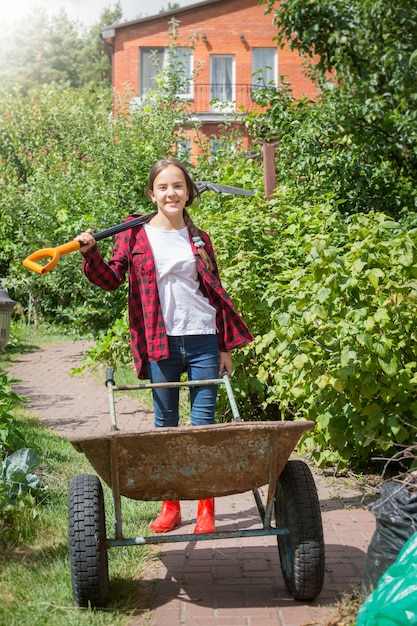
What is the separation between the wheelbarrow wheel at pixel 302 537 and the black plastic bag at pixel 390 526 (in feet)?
0.88

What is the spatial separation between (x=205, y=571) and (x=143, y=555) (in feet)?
1.16

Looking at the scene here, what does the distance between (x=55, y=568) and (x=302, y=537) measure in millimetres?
1195

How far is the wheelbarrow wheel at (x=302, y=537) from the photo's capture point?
11.2 feet

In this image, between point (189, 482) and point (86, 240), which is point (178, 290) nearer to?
point (86, 240)

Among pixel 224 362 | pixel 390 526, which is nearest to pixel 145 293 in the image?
pixel 224 362

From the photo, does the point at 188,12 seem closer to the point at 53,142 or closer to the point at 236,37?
the point at 236,37

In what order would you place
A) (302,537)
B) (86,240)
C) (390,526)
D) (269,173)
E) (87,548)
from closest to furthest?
1. (390,526)
2. (87,548)
3. (302,537)
4. (86,240)
5. (269,173)

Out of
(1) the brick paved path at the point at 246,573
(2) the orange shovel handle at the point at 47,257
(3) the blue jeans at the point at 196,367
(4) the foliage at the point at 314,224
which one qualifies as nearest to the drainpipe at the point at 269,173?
(4) the foliage at the point at 314,224

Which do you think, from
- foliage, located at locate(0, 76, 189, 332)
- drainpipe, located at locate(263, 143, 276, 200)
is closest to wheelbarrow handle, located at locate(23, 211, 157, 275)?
drainpipe, located at locate(263, 143, 276, 200)

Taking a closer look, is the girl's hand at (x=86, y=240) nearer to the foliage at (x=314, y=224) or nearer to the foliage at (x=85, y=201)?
the foliage at (x=314, y=224)

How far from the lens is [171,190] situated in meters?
4.15

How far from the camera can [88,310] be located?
1059cm

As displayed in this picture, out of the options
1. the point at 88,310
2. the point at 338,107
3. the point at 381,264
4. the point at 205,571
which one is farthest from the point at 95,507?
the point at 88,310

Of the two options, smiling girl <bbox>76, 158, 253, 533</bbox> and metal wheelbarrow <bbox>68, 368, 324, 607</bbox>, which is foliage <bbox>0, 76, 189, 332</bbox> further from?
metal wheelbarrow <bbox>68, 368, 324, 607</bbox>
